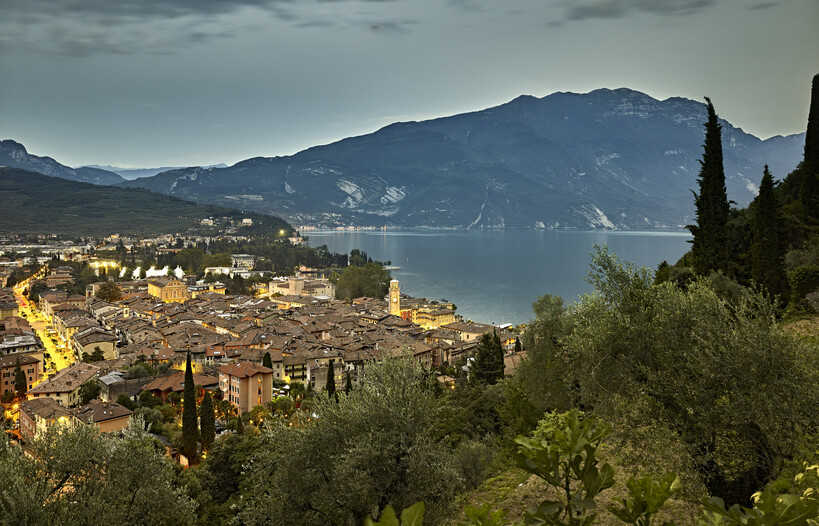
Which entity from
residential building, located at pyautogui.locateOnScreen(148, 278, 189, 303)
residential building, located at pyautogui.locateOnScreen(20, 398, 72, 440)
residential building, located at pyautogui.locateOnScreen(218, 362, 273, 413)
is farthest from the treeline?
residential building, located at pyautogui.locateOnScreen(148, 278, 189, 303)

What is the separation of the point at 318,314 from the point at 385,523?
161ft

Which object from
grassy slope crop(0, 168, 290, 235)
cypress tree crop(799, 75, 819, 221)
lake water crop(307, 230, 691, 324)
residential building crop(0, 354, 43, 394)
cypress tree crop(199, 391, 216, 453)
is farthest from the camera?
grassy slope crop(0, 168, 290, 235)

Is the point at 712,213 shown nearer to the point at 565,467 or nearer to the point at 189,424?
the point at 565,467

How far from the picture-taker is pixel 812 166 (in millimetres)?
15844

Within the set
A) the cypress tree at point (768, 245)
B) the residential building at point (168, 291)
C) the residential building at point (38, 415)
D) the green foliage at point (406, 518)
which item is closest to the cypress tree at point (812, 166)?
the cypress tree at point (768, 245)

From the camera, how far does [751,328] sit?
5820mm

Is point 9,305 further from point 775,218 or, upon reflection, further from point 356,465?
point 775,218

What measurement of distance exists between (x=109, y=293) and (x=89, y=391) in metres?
38.1

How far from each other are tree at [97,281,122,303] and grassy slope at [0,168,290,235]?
67583mm

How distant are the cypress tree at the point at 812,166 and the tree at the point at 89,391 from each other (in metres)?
30.4

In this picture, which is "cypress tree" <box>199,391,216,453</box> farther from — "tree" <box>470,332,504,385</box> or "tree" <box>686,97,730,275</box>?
"tree" <box>686,97,730,275</box>

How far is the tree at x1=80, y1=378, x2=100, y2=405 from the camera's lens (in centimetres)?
2484

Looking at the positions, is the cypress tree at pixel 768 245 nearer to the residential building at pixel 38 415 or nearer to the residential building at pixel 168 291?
the residential building at pixel 38 415

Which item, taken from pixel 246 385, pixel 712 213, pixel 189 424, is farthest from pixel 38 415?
pixel 712 213
